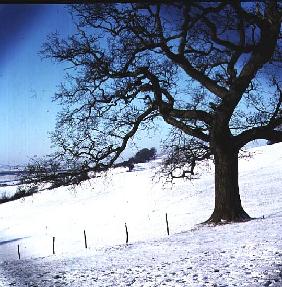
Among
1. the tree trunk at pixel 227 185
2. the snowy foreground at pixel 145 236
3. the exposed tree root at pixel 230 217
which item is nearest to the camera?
the snowy foreground at pixel 145 236

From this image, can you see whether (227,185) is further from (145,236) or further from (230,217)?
(145,236)

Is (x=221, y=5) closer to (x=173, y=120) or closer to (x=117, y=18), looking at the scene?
(x=117, y=18)

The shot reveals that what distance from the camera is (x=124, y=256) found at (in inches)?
444

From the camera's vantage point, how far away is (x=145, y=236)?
27.0 meters

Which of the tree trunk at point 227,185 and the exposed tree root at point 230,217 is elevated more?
the tree trunk at point 227,185

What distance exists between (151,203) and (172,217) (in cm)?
1353

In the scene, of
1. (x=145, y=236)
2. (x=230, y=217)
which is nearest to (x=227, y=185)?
(x=230, y=217)

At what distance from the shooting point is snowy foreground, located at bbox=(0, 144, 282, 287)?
7.99 metres

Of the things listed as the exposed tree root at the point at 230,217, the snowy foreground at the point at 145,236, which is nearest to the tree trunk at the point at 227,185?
the exposed tree root at the point at 230,217

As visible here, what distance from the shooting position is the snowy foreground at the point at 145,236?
26.2 feet

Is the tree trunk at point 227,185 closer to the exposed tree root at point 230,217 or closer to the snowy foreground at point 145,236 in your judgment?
the exposed tree root at point 230,217

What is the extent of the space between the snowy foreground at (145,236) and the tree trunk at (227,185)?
0.92 meters

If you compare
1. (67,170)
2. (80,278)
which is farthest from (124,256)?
(67,170)

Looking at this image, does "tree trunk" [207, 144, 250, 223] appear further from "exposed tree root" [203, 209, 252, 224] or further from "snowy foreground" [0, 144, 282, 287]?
"snowy foreground" [0, 144, 282, 287]
